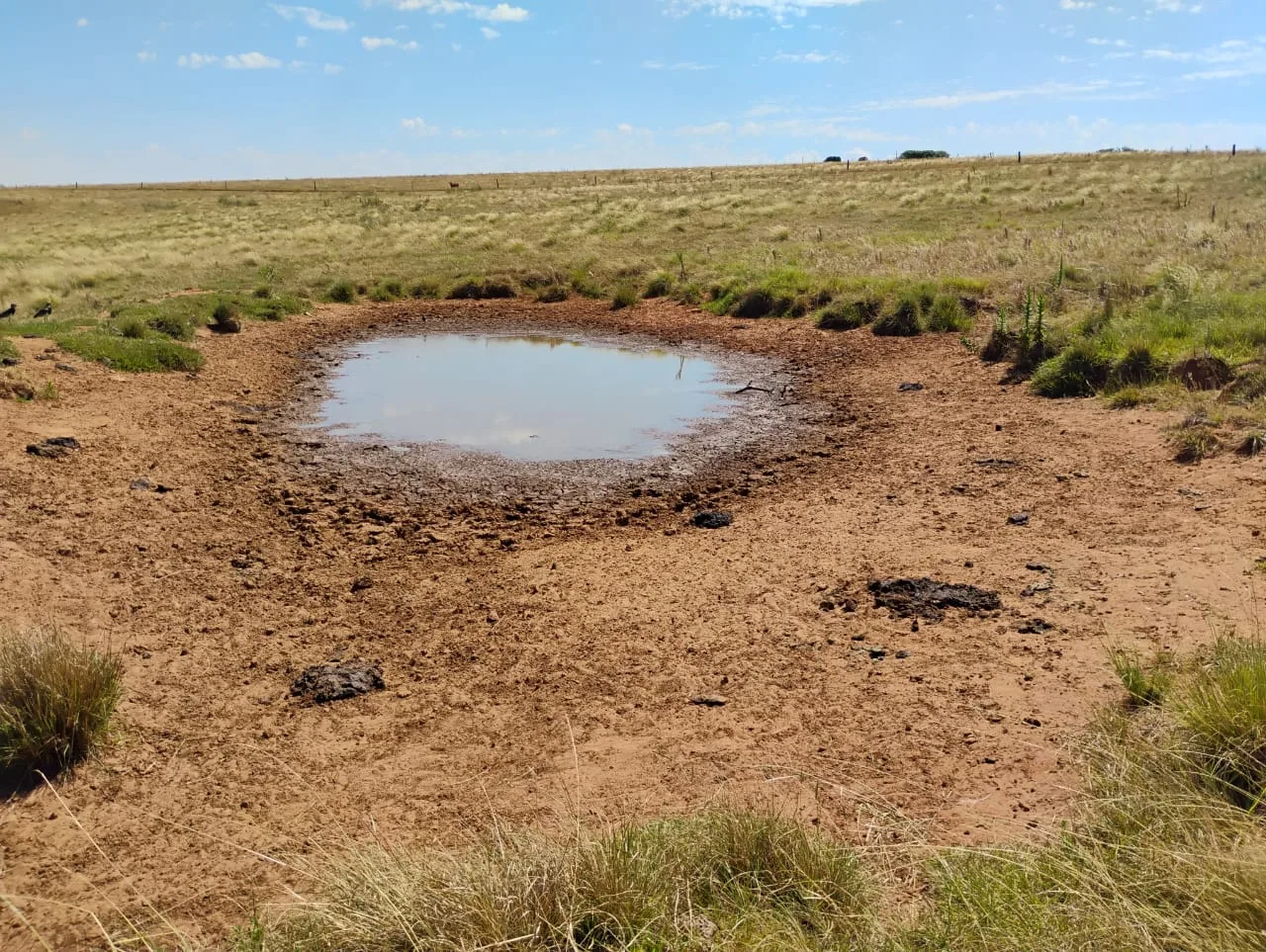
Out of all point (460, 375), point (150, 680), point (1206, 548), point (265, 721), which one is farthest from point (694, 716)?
point (460, 375)

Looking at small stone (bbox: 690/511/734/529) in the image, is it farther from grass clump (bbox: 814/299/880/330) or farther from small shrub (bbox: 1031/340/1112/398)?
grass clump (bbox: 814/299/880/330)

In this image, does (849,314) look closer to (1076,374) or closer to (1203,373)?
(1076,374)

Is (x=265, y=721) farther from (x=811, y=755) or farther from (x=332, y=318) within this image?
(x=332, y=318)

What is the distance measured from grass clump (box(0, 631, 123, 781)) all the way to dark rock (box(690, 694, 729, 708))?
2.91 metres

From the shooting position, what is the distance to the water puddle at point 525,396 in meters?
10.6

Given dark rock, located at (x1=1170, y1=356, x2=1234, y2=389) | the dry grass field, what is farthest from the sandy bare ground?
dark rock, located at (x1=1170, y1=356, x2=1234, y2=389)

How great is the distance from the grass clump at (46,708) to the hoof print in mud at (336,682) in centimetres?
104

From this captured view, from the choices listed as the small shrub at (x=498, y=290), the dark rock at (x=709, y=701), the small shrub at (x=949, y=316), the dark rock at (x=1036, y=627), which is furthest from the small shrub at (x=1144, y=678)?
the small shrub at (x=498, y=290)

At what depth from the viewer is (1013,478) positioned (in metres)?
8.34

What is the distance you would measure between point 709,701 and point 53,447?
712 centimetres

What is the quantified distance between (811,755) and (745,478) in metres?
4.84

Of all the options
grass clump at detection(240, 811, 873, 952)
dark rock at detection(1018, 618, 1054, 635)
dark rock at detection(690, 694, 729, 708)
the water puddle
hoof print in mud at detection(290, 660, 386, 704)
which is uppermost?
grass clump at detection(240, 811, 873, 952)

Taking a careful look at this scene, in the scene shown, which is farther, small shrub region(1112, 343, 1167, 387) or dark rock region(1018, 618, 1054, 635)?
small shrub region(1112, 343, 1167, 387)

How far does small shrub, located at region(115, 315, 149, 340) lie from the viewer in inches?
554
